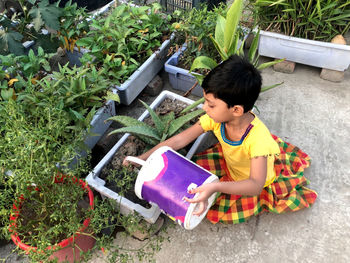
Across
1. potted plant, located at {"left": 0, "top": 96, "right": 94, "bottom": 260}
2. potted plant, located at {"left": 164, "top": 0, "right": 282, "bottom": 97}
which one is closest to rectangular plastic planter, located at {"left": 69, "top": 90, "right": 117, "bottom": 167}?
potted plant, located at {"left": 0, "top": 96, "right": 94, "bottom": 260}

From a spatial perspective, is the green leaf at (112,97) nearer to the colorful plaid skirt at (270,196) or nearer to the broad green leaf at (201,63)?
the broad green leaf at (201,63)

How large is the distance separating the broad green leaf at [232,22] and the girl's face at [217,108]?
28.1 inches

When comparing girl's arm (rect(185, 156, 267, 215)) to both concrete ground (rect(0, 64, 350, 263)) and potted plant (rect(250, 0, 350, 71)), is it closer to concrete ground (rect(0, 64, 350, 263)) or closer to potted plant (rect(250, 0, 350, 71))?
concrete ground (rect(0, 64, 350, 263))

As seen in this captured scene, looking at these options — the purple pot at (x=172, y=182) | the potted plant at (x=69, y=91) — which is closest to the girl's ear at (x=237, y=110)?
the purple pot at (x=172, y=182)

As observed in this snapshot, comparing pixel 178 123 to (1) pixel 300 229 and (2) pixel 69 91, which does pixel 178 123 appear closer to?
(2) pixel 69 91

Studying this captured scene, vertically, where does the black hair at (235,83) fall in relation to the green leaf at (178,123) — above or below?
above

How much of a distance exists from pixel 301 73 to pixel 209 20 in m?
0.96

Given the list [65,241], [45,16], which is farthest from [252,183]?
[45,16]

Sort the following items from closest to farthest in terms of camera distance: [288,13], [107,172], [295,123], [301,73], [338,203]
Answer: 1. [107,172]
2. [338,203]
3. [295,123]
4. [288,13]
5. [301,73]

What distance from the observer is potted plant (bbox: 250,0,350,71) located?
2.32 metres

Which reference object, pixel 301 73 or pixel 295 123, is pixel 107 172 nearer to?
pixel 295 123

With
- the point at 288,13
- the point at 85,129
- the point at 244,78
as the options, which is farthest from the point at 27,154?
the point at 288,13

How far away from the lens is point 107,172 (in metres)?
1.70

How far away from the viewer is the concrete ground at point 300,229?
165 cm
